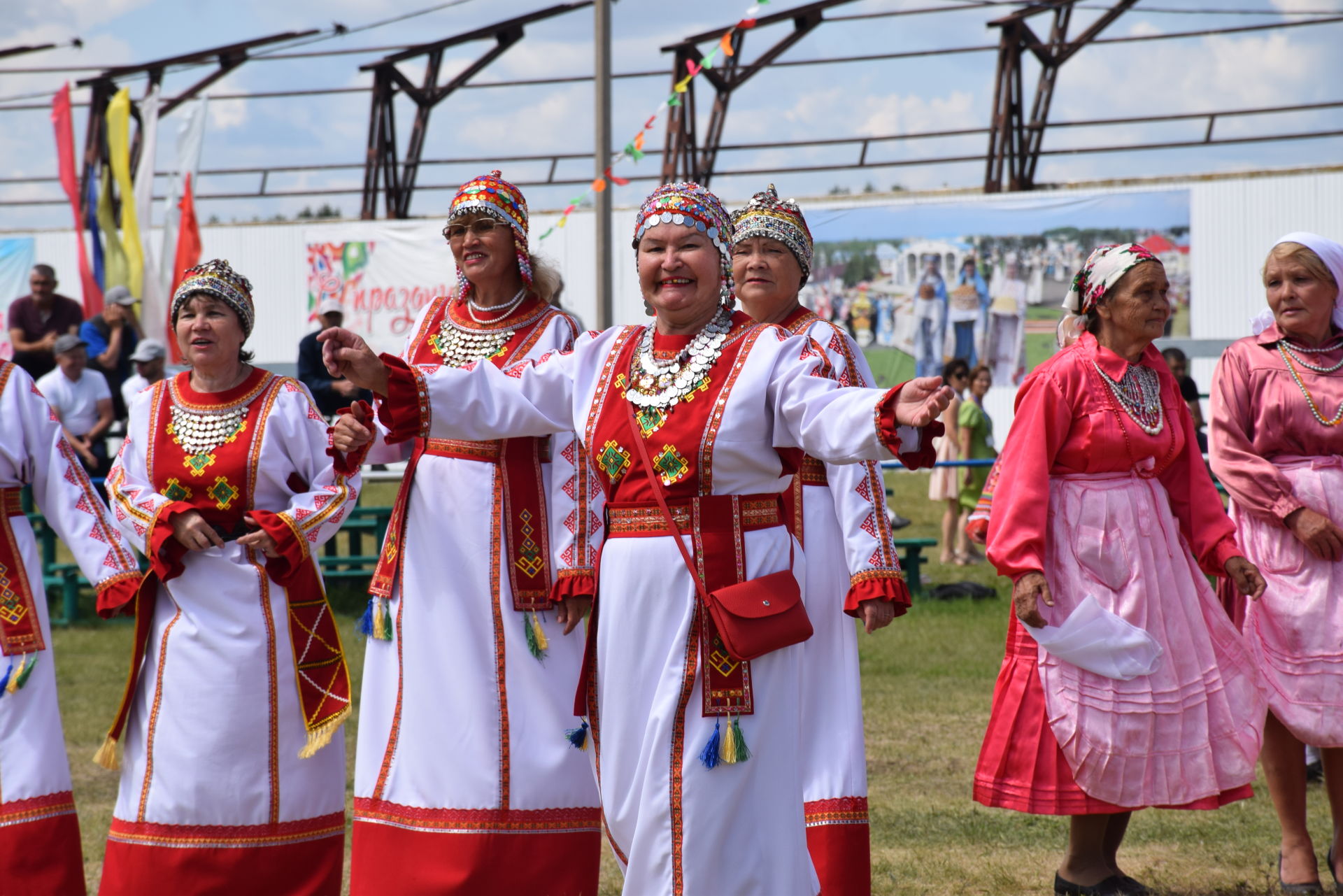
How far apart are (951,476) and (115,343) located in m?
6.94

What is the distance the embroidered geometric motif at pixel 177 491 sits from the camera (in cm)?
470

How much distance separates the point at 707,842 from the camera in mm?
3342

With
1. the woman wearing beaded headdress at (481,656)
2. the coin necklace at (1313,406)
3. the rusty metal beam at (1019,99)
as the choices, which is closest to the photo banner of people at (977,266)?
the rusty metal beam at (1019,99)

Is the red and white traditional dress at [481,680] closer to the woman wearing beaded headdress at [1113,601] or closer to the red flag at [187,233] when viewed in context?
the woman wearing beaded headdress at [1113,601]

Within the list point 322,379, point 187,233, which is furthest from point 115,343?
point 187,233

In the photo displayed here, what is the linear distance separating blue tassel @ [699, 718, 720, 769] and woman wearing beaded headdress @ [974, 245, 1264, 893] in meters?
1.42

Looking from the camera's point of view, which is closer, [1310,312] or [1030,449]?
[1030,449]

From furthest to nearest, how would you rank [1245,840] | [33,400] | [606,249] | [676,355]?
[606,249] < [1245,840] < [33,400] < [676,355]

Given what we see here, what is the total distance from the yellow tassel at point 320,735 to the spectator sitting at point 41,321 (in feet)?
28.8

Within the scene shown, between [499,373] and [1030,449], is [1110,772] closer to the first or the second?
[1030,449]

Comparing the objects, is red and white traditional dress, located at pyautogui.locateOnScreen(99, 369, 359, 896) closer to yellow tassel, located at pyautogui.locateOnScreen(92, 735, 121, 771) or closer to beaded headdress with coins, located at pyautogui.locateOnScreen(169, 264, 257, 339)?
yellow tassel, located at pyautogui.locateOnScreen(92, 735, 121, 771)

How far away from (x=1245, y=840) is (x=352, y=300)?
15950mm

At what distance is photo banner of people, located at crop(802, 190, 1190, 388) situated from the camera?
17.4 metres

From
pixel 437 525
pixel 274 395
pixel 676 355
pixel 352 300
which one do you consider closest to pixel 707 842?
pixel 676 355
